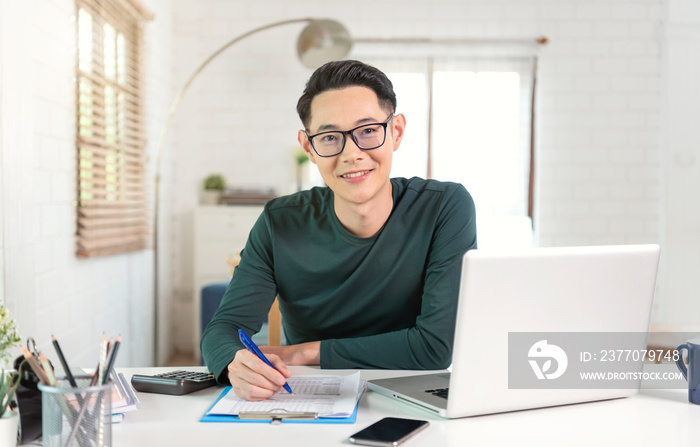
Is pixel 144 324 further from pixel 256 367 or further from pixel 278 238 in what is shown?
pixel 256 367

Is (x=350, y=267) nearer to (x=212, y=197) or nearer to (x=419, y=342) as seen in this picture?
(x=419, y=342)

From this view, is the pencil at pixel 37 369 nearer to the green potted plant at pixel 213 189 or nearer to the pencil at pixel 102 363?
the pencil at pixel 102 363

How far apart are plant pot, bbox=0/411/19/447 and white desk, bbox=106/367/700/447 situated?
0.13 meters

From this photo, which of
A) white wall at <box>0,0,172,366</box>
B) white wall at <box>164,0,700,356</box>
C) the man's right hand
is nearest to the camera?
the man's right hand

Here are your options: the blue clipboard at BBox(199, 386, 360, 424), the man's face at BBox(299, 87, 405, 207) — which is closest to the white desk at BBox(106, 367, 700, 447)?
the blue clipboard at BBox(199, 386, 360, 424)

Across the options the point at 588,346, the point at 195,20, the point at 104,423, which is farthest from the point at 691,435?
the point at 195,20

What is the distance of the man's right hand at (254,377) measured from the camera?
114cm

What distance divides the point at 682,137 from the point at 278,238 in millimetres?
4224

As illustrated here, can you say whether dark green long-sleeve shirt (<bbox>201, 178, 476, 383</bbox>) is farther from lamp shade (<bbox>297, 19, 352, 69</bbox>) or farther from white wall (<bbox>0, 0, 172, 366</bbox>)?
lamp shade (<bbox>297, 19, 352, 69</bbox>)

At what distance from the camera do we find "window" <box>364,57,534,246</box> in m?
4.98

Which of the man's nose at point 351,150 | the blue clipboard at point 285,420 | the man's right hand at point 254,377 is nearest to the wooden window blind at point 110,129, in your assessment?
the man's nose at point 351,150

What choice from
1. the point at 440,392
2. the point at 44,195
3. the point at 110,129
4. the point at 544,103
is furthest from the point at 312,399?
the point at 544,103

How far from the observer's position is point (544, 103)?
5.03 metres

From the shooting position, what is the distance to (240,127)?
4.98 m
